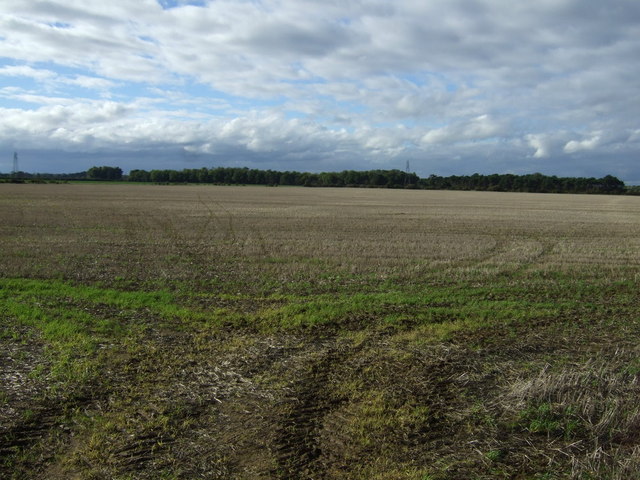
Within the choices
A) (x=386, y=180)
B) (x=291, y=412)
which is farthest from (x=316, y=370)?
(x=386, y=180)

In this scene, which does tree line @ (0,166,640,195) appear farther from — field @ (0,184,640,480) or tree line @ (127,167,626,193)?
field @ (0,184,640,480)

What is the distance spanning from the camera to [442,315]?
38.4ft

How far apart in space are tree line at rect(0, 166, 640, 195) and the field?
13301cm

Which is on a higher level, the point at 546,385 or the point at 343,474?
the point at 546,385

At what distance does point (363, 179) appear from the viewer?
163 metres

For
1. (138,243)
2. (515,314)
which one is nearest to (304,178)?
(138,243)

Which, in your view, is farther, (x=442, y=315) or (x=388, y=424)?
(x=442, y=315)

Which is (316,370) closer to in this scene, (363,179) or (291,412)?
(291,412)

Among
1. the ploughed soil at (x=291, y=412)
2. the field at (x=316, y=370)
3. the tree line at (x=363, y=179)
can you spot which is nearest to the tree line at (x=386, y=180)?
the tree line at (x=363, y=179)

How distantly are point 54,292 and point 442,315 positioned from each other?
9.84 m

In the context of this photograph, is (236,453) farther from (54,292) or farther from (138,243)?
(138,243)

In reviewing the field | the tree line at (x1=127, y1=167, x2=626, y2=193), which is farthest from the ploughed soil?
the tree line at (x1=127, y1=167, x2=626, y2=193)

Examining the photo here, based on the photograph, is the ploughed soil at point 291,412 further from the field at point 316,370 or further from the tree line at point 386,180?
the tree line at point 386,180

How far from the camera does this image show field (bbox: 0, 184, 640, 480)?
572cm
